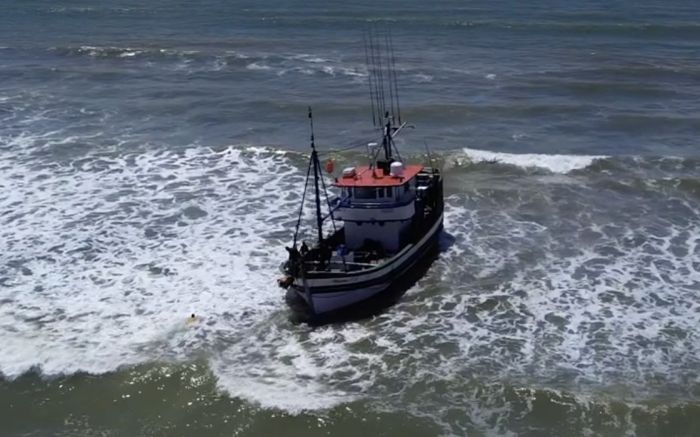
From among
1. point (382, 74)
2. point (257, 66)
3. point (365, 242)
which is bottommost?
point (365, 242)

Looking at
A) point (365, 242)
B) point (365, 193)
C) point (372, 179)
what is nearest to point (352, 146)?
point (372, 179)

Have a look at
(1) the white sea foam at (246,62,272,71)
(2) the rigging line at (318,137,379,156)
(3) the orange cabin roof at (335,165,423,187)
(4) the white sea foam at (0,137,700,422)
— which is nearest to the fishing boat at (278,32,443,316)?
(3) the orange cabin roof at (335,165,423,187)

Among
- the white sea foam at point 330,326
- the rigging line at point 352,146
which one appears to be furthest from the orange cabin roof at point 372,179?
the rigging line at point 352,146

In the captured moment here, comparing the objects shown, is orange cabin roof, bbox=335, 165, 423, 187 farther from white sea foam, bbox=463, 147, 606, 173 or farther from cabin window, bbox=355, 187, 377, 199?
white sea foam, bbox=463, 147, 606, 173

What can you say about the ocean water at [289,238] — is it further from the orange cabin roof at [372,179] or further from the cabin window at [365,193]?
the orange cabin roof at [372,179]

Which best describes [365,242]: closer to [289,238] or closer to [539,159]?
[289,238]

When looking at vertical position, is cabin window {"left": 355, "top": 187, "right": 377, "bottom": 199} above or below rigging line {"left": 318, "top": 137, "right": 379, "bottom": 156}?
above

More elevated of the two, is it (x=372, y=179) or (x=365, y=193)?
(x=372, y=179)
